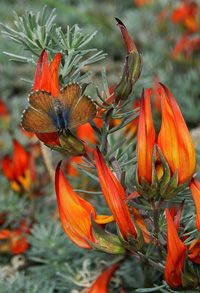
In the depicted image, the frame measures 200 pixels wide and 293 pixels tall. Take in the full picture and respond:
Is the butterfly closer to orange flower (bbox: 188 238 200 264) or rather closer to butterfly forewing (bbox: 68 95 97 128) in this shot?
butterfly forewing (bbox: 68 95 97 128)

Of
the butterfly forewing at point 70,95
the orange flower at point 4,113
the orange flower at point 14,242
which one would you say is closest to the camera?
the butterfly forewing at point 70,95

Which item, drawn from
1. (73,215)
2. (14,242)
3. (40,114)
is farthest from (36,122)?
(14,242)

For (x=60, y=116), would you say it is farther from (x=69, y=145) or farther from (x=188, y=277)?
(x=188, y=277)

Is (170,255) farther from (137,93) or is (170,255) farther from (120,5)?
(120,5)

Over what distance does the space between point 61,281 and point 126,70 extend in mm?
544

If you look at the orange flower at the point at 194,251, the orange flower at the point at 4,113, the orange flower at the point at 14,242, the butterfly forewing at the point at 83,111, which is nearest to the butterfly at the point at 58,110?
the butterfly forewing at the point at 83,111

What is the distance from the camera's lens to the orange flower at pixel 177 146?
1.61 feet

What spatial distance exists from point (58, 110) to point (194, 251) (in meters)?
0.24

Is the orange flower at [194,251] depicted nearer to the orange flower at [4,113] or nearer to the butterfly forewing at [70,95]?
the butterfly forewing at [70,95]

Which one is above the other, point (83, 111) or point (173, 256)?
point (83, 111)

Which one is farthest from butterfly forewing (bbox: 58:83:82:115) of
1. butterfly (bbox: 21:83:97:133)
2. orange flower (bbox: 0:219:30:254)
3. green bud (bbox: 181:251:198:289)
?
orange flower (bbox: 0:219:30:254)

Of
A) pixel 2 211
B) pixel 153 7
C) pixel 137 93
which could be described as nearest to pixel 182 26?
pixel 153 7

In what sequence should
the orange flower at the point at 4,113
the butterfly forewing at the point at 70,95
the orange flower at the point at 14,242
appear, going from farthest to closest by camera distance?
1. the orange flower at the point at 4,113
2. the orange flower at the point at 14,242
3. the butterfly forewing at the point at 70,95

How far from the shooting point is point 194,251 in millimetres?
532
